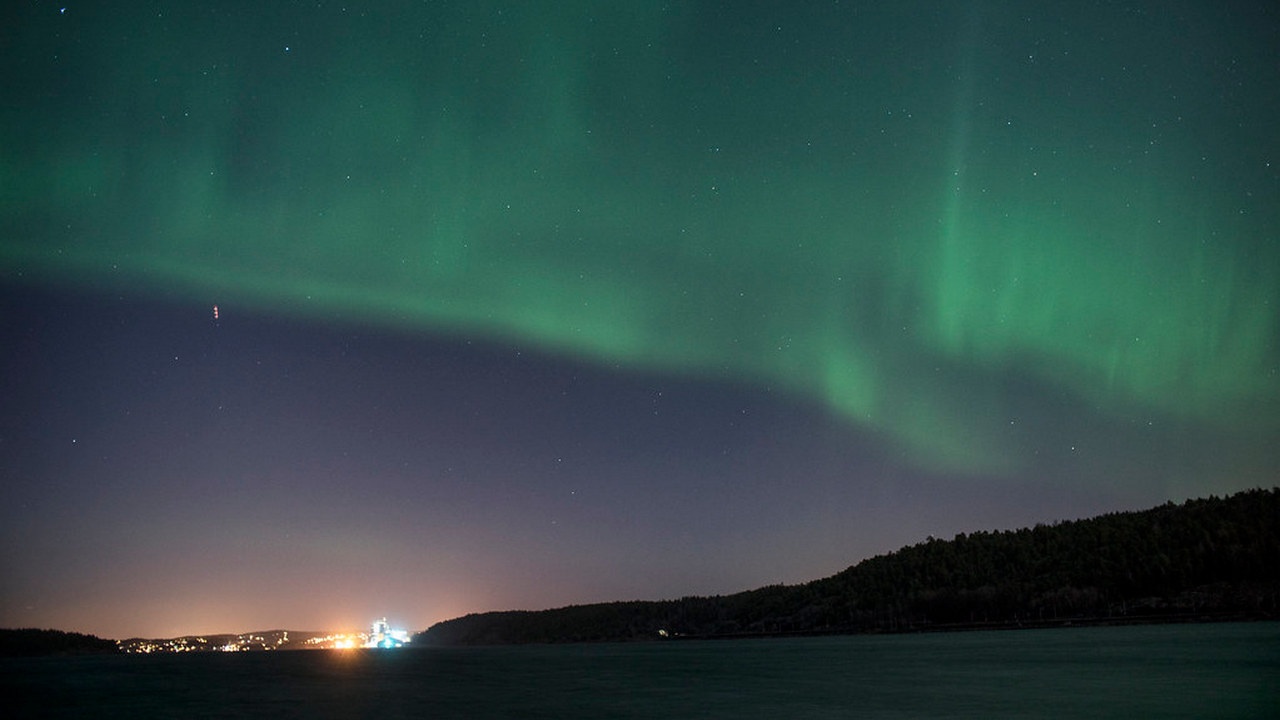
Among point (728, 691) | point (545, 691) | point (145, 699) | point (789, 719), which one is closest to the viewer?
point (789, 719)

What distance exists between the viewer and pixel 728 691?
67.8 metres

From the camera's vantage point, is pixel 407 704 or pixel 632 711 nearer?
pixel 632 711

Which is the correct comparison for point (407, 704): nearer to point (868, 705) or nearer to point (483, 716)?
point (483, 716)

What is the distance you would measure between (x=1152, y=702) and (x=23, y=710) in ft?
272

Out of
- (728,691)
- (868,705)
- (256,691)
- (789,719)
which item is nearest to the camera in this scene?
(789,719)

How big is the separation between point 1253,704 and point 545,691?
5101 centimetres

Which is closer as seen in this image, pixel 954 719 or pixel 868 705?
pixel 954 719

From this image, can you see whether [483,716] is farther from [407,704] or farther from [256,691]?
[256,691]

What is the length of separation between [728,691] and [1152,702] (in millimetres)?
29050

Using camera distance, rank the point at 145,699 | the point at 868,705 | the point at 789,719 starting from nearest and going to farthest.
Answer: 1. the point at 789,719
2. the point at 868,705
3. the point at 145,699

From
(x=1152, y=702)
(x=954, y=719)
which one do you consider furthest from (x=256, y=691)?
(x=1152, y=702)

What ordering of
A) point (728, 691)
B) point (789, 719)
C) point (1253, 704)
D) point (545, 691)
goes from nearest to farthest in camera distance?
1. point (1253, 704)
2. point (789, 719)
3. point (728, 691)
4. point (545, 691)

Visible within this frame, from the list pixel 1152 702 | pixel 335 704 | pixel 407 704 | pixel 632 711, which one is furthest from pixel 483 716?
pixel 1152 702

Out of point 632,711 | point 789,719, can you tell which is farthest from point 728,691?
point 789,719
